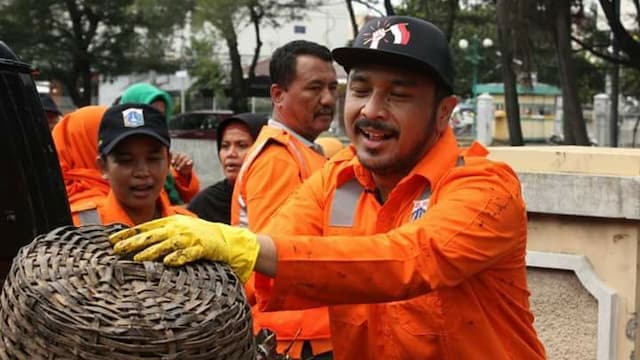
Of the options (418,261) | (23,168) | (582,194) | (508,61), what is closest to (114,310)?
(418,261)

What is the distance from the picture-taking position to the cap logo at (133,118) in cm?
353

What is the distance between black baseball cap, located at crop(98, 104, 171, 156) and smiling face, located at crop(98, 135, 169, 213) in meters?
0.03

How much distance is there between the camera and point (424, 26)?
241cm

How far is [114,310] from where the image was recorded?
5.06 feet

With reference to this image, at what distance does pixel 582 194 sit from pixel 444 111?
1.52 m

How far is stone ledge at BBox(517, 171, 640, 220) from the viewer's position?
3730 mm

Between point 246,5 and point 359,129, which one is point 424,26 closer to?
point 359,129

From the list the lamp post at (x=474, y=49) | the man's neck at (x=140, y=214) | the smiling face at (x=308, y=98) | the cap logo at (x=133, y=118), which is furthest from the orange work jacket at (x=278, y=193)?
the lamp post at (x=474, y=49)

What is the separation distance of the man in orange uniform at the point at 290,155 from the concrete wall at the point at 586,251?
3.08 feet

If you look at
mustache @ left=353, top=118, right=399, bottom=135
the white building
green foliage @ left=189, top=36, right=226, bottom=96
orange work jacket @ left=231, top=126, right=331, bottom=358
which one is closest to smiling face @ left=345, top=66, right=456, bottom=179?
mustache @ left=353, top=118, right=399, bottom=135

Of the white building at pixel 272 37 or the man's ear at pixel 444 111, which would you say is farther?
the white building at pixel 272 37

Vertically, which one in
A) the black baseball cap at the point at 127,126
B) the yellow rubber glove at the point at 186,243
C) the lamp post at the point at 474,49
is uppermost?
the black baseball cap at the point at 127,126

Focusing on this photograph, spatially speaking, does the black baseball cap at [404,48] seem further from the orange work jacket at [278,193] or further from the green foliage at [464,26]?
the green foliage at [464,26]

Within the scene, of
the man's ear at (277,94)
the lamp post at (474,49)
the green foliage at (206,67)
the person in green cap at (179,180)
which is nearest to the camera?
the man's ear at (277,94)
